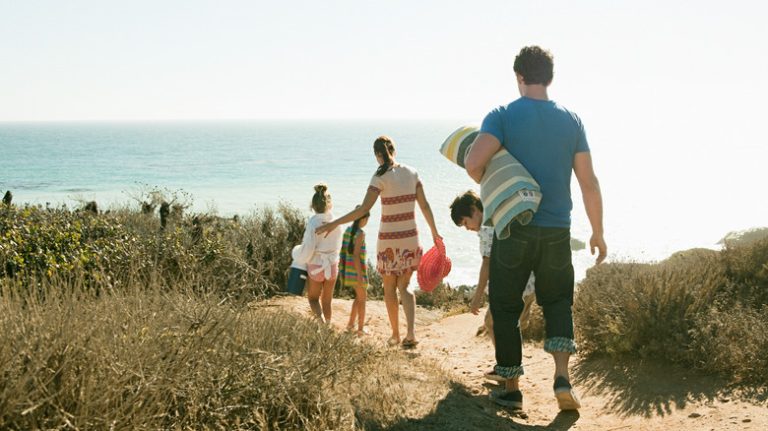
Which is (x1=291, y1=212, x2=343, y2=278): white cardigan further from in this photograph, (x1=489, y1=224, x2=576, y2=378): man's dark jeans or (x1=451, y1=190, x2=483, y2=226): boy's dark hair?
(x1=489, y1=224, x2=576, y2=378): man's dark jeans

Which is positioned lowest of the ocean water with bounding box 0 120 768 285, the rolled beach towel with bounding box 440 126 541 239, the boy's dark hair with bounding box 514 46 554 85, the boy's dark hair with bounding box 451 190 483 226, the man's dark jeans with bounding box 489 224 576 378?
the ocean water with bounding box 0 120 768 285

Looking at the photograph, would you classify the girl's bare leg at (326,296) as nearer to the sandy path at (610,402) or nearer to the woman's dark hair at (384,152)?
the sandy path at (610,402)

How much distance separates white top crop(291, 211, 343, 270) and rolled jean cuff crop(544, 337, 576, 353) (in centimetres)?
343

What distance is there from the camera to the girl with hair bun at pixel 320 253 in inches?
328

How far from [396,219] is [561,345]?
2.92 meters

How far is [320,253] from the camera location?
8.48m

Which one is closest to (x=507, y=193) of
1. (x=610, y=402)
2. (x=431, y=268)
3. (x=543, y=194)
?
(x=543, y=194)

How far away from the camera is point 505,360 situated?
18.0ft

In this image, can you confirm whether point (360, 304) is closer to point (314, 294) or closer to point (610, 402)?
point (314, 294)

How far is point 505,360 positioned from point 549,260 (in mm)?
782

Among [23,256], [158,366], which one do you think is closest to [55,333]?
[158,366]

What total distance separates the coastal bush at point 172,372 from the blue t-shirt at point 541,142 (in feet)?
4.91

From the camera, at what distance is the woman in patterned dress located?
25.6ft

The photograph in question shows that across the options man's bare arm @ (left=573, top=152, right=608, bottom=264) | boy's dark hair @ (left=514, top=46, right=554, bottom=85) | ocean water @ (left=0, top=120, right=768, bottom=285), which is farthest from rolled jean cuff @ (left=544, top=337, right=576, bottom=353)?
ocean water @ (left=0, top=120, right=768, bottom=285)
